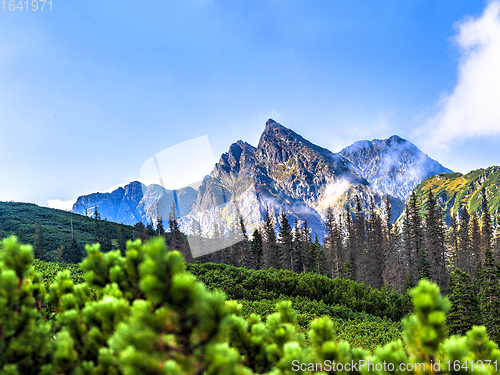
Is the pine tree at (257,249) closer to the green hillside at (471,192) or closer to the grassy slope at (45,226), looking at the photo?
the grassy slope at (45,226)

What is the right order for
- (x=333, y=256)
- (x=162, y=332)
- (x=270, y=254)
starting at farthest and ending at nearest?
(x=333, y=256), (x=270, y=254), (x=162, y=332)

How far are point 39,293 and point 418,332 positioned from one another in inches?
107

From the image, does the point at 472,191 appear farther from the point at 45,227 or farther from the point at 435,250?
the point at 45,227

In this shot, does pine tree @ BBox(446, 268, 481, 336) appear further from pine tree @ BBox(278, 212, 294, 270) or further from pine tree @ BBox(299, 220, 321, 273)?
pine tree @ BBox(299, 220, 321, 273)

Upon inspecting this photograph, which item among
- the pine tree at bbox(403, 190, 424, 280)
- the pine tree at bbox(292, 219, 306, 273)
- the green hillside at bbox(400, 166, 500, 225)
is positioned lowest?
the pine tree at bbox(292, 219, 306, 273)

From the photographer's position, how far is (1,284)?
1.55 metres

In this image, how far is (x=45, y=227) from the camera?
59.2 meters

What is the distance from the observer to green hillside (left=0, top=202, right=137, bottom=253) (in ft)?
165

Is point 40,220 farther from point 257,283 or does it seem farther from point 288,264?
point 257,283

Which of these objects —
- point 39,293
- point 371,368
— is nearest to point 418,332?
point 371,368

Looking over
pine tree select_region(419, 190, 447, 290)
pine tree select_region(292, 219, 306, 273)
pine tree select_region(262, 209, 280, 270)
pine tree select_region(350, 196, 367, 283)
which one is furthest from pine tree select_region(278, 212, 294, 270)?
pine tree select_region(419, 190, 447, 290)

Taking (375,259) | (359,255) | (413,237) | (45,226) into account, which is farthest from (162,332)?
(45,226)

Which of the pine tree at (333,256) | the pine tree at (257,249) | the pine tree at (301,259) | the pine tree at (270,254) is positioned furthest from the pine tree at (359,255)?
the pine tree at (257,249)

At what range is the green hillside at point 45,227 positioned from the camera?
165 feet
